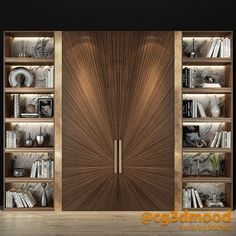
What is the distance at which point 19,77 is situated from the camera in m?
6.46

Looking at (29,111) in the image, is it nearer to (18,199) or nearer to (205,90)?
(18,199)

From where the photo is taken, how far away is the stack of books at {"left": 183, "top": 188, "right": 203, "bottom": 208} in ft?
21.1

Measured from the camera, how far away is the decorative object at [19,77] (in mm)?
6445

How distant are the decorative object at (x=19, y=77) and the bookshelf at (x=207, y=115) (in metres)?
1.96

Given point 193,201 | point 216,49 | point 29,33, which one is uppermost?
point 29,33

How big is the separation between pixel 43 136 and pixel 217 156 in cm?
229

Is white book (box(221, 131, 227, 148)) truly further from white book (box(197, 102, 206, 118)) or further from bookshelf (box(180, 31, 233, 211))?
white book (box(197, 102, 206, 118))

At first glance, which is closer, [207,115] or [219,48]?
[219,48]

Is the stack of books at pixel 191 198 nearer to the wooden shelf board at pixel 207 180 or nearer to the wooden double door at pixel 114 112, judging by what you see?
the wooden shelf board at pixel 207 180

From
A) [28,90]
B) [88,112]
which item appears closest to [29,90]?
[28,90]

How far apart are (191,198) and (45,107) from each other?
7.32ft
